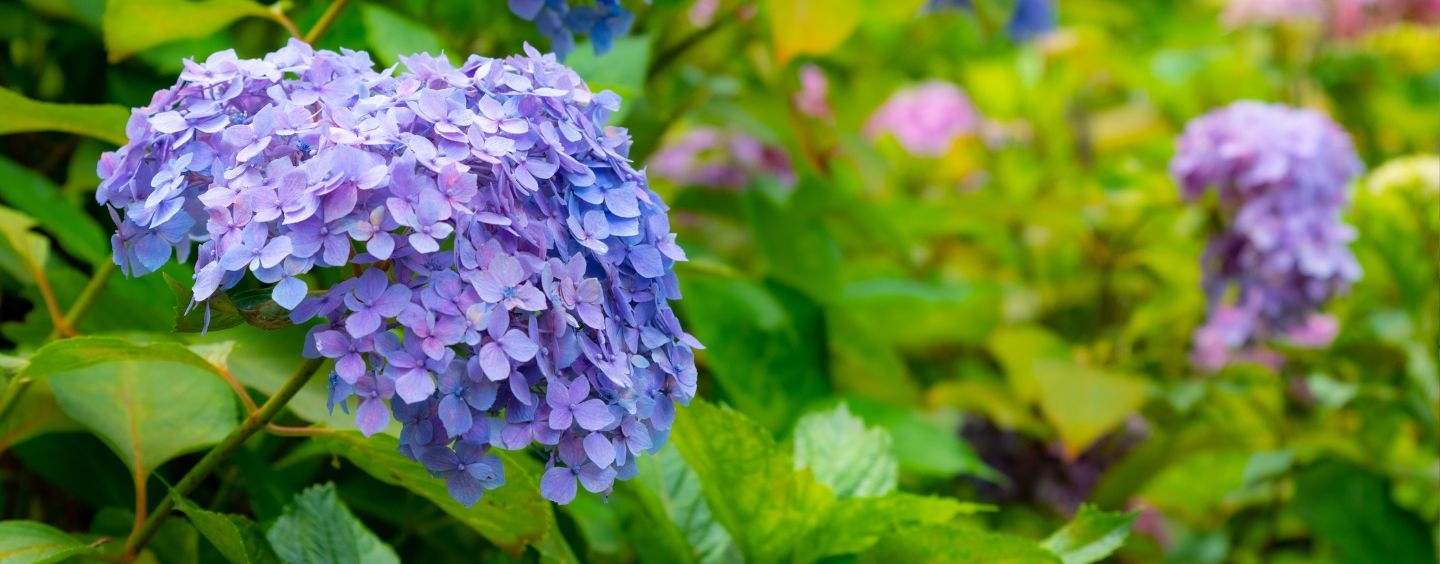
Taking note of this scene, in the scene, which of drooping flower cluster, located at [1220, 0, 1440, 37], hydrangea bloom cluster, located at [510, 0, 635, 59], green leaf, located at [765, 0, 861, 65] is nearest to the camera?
hydrangea bloom cluster, located at [510, 0, 635, 59]

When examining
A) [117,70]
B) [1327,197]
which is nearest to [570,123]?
[117,70]

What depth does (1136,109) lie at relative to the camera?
105 inches

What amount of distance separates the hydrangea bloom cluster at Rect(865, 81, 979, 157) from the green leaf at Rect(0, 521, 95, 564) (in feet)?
6.45

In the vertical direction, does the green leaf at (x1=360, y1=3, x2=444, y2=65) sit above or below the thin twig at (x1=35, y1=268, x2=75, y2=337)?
above

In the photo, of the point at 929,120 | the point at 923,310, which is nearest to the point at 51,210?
the point at 923,310

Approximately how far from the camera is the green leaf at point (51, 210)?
1.04 meters

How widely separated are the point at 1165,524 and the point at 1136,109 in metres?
0.98

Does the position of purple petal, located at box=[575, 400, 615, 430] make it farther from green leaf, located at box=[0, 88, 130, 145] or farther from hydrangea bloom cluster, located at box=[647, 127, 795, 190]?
hydrangea bloom cluster, located at box=[647, 127, 795, 190]

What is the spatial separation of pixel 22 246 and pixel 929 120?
1.99 metres

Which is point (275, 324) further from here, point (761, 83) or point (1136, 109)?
point (1136, 109)

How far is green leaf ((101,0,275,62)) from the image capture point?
0.92 meters

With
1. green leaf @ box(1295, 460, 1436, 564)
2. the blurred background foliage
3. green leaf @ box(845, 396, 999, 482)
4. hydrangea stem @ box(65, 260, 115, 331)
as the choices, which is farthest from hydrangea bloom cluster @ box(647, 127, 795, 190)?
hydrangea stem @ box(65, 260, 115, 331)

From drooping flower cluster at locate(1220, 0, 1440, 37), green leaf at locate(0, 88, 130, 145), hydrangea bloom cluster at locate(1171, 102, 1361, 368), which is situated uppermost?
drooping flower cluster at locate(1220, 0, 1440, 37)

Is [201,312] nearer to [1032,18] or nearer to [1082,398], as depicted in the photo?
[1082,398]
